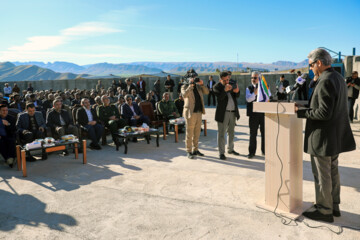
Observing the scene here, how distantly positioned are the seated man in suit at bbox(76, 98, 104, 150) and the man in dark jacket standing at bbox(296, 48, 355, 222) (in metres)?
5.22

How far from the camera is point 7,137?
5.97 meters

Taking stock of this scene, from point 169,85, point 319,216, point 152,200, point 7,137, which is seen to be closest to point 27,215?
point 152,200

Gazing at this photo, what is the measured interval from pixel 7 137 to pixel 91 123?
191 centimetres

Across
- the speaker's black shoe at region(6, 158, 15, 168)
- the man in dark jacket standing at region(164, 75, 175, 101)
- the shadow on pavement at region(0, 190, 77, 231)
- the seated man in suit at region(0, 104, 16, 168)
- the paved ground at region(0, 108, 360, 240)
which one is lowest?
the shadow on pavement at region(0, 190, 77, 231)

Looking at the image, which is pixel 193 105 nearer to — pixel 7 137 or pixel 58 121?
pixel 58 121

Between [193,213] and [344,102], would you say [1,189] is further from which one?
[344,102]

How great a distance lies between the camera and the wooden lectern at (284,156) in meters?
3.30

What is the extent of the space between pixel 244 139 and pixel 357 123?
4.39 m

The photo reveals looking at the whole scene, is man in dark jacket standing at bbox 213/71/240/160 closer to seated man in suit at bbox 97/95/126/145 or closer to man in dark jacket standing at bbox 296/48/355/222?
man in dark jacket standing at bbox 296/48/355/222

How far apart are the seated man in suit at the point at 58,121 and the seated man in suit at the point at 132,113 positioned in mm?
1557

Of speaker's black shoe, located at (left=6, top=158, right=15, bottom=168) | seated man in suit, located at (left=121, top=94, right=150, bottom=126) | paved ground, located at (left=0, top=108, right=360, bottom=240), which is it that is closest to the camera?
paved ground, located at (left=0, top=108, right=360, bottom=240)

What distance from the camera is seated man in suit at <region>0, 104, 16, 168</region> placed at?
579 cm

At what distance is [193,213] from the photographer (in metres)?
3.56

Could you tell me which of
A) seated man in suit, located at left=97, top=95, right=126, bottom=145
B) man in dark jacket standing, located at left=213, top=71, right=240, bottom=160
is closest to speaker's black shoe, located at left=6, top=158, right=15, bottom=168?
seated man in suit, located at left=97, top=95, right=126, bottom=145
